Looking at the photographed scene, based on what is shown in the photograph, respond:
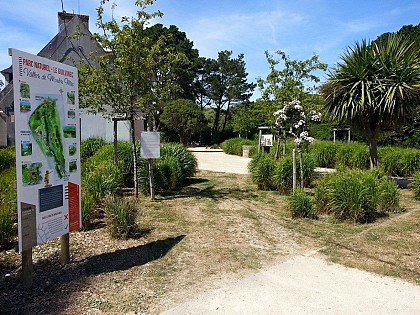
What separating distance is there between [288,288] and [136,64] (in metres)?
6.03

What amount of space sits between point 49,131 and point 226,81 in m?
42.5

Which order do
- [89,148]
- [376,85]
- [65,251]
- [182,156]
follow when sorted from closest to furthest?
Result: [65,251], [376,85], [182,156], [89,148]

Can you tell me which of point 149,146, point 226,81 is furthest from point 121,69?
point 226,81

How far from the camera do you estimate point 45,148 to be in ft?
13.1

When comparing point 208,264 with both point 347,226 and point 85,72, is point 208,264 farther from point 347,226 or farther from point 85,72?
point 85,72

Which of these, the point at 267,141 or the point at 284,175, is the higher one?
the point at 267,141

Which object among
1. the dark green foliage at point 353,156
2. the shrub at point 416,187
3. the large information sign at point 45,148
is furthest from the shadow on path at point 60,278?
the dark green foliage at point 353,156

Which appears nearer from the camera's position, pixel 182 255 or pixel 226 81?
pixel 182 255

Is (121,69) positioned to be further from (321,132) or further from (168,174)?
(321,132)

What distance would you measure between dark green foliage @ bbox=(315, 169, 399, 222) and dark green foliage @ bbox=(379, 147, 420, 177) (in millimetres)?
6120

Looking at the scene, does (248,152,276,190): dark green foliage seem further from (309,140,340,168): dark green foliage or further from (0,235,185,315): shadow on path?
(309,140,340,168): dark green foliage

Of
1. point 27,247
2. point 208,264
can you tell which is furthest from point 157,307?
point 27,247

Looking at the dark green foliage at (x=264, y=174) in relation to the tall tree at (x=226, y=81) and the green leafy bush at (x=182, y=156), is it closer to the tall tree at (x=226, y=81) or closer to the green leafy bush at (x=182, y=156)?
the green leafy bush at (x=182, y=156)

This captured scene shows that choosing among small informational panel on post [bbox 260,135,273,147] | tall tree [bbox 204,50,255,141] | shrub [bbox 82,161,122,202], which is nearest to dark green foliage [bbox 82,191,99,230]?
shrub [bbox 82,161,122,202]
